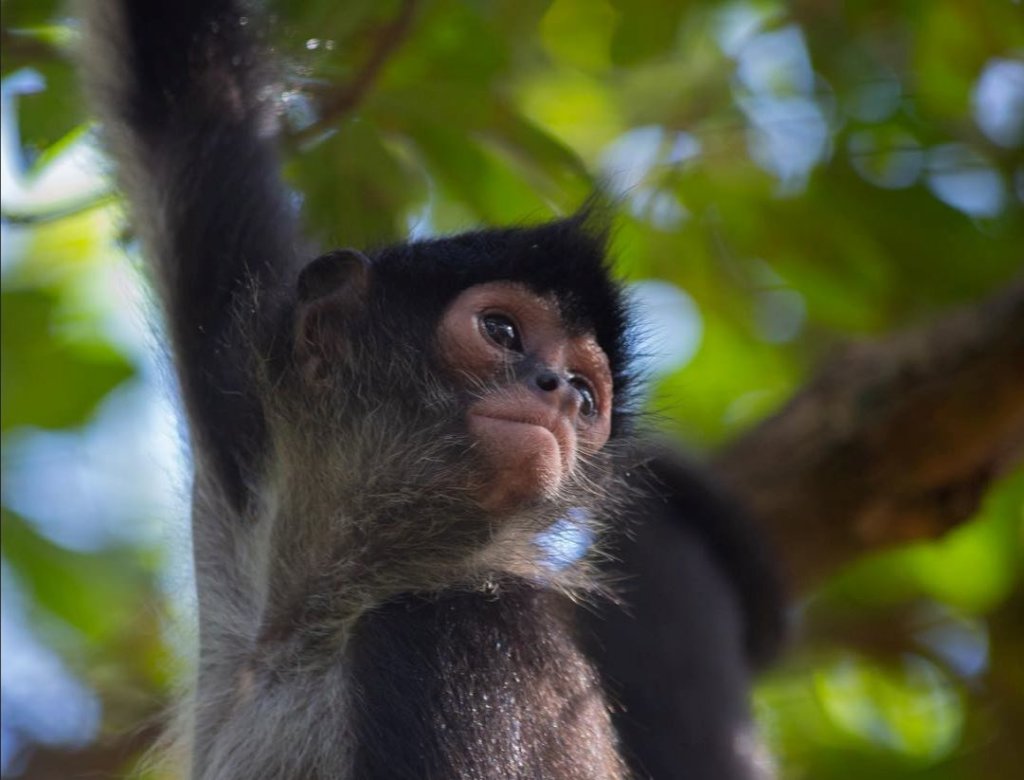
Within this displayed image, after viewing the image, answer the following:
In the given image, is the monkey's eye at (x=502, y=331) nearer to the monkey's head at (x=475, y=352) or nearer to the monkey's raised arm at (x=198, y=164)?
the monkey's head at (x=475, y=352)

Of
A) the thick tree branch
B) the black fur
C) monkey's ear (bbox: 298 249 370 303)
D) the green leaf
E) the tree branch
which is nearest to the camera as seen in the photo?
monkey's ear (bbox: 298 249 370 303)

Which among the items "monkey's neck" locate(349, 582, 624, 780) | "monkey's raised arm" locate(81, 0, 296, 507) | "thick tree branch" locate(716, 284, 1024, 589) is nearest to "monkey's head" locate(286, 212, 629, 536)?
"monkey's neck" locate(349, 582, 624, 780)

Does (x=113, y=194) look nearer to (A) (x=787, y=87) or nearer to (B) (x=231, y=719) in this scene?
(B) (x=231, y=719)

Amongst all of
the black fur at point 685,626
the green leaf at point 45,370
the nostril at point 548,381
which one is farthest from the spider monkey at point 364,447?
the green leaf at point 45,370

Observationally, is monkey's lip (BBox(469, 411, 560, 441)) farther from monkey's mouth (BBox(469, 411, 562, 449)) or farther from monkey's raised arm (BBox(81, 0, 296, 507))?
monkey's raised arm (BBox(81, 0, 296, 507))

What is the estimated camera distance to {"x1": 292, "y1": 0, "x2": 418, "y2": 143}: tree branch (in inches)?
230

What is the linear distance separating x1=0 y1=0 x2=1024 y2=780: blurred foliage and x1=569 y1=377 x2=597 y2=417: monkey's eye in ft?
2.44

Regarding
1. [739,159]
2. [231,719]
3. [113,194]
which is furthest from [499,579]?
[739,159]

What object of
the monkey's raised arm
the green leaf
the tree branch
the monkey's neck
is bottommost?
the green leaf

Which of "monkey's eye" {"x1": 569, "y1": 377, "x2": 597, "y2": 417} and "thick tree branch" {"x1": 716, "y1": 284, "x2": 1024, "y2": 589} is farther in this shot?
"thick tree branch" {"x1": 716, "y1": 284, "x2": 1024, "y2": 589}

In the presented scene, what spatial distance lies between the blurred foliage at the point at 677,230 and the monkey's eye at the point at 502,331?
2.97 feet

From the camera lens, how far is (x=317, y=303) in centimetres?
550

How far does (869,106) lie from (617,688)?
2808 mm

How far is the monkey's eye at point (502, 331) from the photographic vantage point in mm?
5234
